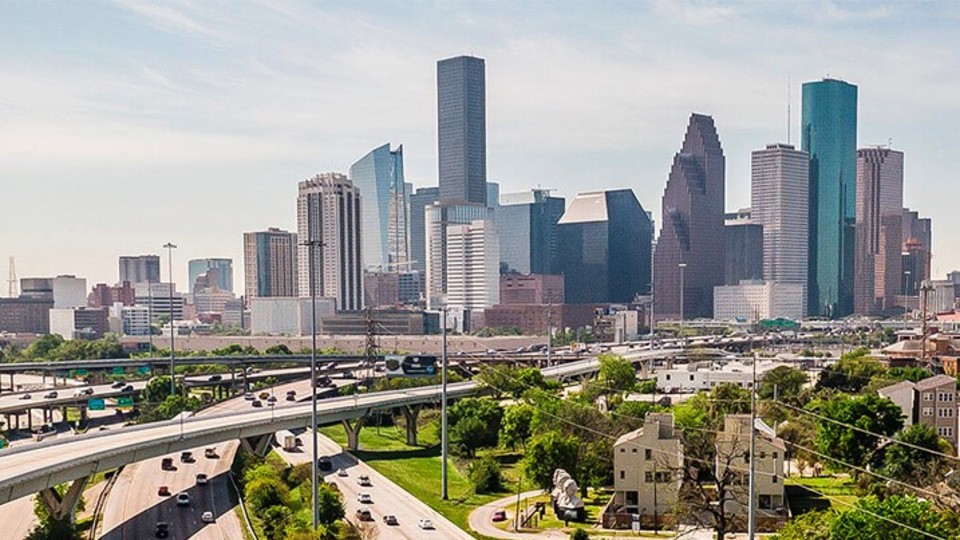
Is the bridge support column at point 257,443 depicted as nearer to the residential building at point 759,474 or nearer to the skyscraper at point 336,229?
the residential building at point 759,474

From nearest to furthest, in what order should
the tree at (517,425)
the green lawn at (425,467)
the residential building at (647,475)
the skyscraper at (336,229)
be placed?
the residential building at (647,475) < the green lawn at (425,467) < the tree at (517,425) < the skyscraper at (336,229)

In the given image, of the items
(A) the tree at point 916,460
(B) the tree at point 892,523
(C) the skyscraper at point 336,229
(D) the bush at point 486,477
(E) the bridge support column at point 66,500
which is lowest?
(D) the bush at point 486,477

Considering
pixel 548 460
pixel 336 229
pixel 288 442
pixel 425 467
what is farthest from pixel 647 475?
pixel 336 229

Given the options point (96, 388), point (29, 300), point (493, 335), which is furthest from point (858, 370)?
point (29, 300)

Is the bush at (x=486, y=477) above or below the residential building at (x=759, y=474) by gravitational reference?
below

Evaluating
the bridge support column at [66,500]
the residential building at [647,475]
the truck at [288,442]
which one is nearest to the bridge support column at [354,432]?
the truck at [288,442]

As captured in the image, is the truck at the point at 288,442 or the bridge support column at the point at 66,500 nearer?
the bridge support column at the point at 66,500

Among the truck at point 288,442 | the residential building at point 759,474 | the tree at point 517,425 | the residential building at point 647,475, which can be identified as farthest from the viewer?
the truck at point 288,442
